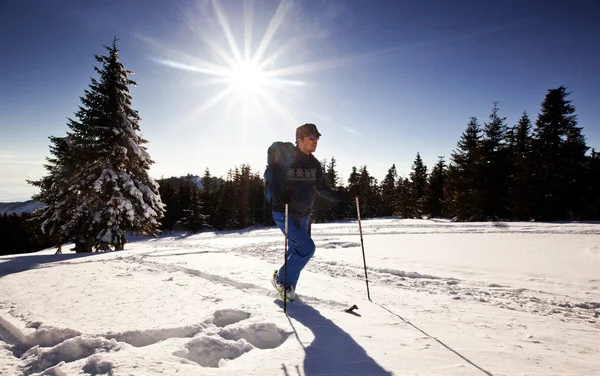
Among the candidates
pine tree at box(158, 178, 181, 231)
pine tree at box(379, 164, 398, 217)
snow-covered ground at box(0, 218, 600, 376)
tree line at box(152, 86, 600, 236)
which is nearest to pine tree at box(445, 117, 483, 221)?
tree line at box(152, 86, 600, 236)

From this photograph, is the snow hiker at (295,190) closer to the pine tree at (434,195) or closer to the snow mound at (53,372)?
the snow mound at (53,372)

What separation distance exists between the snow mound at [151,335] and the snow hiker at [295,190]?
1333mm

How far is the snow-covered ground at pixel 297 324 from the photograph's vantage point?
6.41ft

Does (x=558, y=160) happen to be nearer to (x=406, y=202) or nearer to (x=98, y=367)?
(x=406, y=202)

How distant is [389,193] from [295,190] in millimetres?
68974

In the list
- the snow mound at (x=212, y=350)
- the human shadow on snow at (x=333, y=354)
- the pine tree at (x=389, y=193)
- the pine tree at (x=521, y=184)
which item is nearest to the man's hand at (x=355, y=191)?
the human shadow on snow at (x=333, y=354)

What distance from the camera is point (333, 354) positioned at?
211cm

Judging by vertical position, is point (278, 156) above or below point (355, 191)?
above

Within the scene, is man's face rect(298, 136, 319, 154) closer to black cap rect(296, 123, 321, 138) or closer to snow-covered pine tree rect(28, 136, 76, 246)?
black cap rect(296, 123, 321, 138)

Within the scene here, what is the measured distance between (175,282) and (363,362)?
11.0 feet

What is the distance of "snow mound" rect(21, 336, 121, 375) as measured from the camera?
1.97 meters

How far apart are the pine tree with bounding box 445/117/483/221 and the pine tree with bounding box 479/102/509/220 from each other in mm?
480

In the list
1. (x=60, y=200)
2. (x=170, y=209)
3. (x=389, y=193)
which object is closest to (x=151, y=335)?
(x=60, y=200)

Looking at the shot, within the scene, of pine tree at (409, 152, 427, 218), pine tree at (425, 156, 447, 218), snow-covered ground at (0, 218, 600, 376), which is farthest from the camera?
pine tree at (409, 152, 427, 218)
